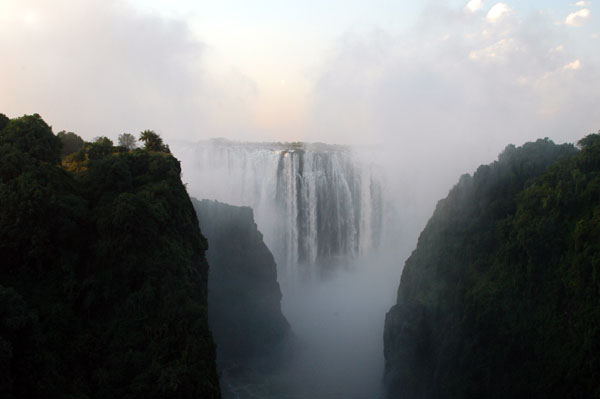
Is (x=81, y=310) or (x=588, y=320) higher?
(x=81, y=310)

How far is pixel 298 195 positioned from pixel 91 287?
1190 inches

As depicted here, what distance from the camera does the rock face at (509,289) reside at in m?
17.3

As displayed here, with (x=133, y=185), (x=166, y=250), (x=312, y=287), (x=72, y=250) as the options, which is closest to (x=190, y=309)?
(x=166, y=250)

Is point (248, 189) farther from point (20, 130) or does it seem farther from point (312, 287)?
point (20, 130)

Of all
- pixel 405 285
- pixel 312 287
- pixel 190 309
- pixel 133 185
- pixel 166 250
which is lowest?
pixel 312 287

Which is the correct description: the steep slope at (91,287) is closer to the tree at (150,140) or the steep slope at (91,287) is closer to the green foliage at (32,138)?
the green foliage at (32,138)

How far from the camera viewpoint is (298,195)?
43812 millimetres

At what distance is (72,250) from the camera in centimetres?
1503

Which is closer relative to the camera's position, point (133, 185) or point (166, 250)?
point (166, 250)

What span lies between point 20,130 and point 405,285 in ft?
70.0

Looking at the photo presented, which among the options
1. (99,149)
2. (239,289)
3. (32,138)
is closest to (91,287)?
(32,138)

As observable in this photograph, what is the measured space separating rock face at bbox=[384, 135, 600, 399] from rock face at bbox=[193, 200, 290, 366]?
348 inches

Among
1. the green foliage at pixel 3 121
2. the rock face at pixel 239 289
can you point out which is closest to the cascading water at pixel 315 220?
the rock face at pixel 239 289

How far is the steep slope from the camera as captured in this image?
1197cm
